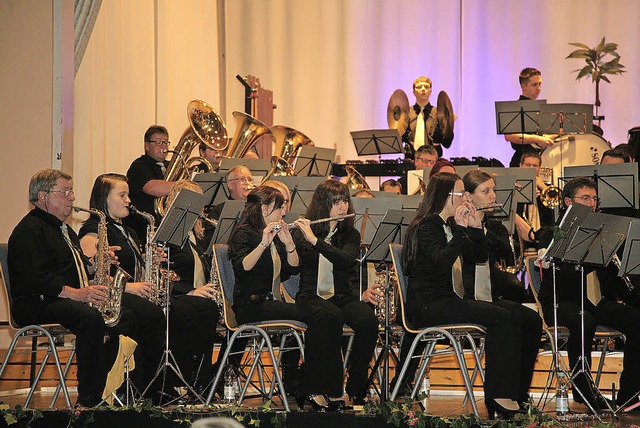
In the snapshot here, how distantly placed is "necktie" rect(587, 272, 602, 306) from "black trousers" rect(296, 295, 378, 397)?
1.37m

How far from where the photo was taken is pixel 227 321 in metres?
5.75

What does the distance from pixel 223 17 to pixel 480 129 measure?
12.2 ft

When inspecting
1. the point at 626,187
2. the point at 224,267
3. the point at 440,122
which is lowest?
the point at 224,267

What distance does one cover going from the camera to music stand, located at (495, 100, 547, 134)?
881cm

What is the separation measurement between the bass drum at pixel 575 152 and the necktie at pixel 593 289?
2854 mm

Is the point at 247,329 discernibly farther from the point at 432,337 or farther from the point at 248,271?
the point at 432,337

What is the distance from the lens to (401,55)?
13070 mm

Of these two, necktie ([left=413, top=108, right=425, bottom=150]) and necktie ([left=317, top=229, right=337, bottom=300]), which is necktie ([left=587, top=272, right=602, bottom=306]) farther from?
necktie ([left=413, top=108, right=425, bottom=150])

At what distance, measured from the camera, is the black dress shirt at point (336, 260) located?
19.4 ft

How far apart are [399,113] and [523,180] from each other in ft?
12.8

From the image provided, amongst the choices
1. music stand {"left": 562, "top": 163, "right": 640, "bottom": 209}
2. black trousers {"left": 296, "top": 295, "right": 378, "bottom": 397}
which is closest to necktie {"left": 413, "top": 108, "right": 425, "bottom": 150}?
music stand {"left": 562, "top": 163, "right": 640, "bottom": 209}

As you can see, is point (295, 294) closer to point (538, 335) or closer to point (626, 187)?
point (538, 335)

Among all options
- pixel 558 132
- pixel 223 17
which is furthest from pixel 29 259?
pixel 223 17

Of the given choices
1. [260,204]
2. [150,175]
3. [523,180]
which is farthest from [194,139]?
[523,180]
